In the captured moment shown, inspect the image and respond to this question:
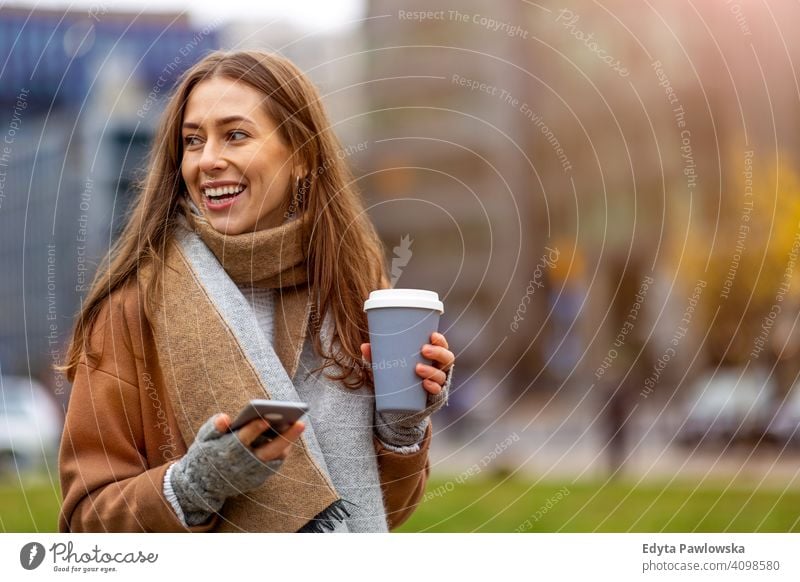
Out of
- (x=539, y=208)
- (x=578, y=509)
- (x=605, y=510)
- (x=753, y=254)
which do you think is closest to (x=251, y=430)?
(x=578, y=509)

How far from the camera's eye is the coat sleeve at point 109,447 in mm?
2414

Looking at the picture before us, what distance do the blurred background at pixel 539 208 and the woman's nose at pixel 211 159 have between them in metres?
0.63

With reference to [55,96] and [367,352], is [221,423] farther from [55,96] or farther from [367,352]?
[55,96]

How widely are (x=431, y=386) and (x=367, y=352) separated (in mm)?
198

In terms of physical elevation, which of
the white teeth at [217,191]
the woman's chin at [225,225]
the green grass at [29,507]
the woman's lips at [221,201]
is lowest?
the green grass at [29,507]

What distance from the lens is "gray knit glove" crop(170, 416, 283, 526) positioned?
231 centimetres

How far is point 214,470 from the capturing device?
92.0 inches

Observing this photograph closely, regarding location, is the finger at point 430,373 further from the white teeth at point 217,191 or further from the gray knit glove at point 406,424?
the white teeth at point 217,191

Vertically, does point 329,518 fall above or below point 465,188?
below

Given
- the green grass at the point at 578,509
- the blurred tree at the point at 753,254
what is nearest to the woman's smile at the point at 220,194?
the green grass at the point at 578,509

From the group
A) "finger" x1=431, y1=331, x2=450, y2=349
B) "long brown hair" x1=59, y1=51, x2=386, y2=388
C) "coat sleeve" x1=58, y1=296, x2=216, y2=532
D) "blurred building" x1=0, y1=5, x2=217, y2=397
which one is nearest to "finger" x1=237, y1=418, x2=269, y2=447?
"coat sleeve" x1=58, y1=296, x2=216, y2=532

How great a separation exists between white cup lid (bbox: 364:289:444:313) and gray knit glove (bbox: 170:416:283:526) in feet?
1.50

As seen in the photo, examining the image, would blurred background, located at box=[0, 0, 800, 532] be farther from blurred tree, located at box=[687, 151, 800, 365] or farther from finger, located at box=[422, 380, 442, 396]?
finger, located at box=[422, 380, 442, 396]

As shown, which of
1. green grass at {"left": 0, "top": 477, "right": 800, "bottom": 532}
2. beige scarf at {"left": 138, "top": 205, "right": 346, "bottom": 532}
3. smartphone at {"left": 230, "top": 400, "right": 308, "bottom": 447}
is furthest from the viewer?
green grass at {"left": 0, "top": 477, "right": 800, "bottom": 532}
